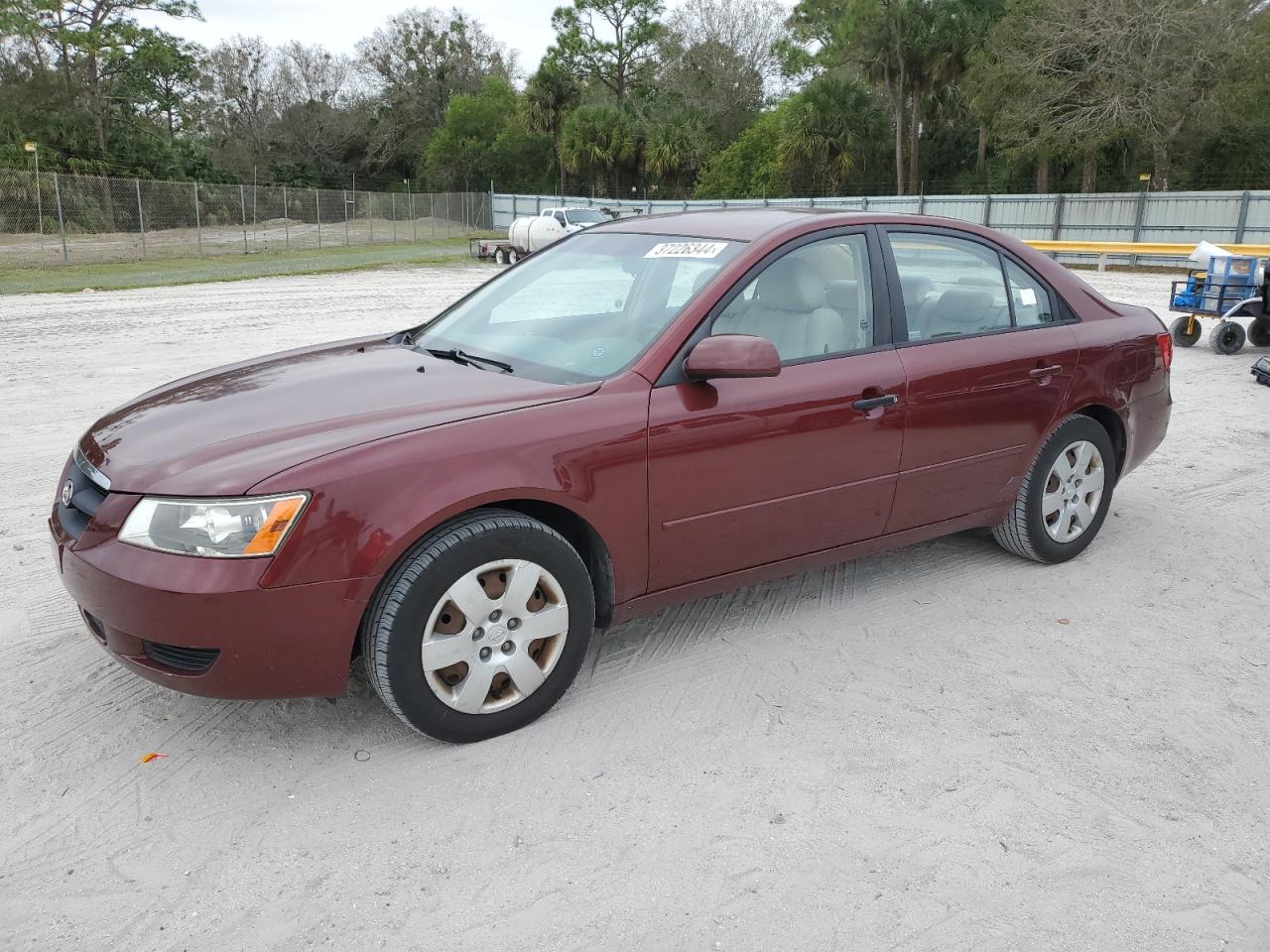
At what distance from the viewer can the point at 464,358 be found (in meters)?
3.87

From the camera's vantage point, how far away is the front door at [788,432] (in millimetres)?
3498

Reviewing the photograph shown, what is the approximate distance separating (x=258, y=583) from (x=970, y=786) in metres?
2.13

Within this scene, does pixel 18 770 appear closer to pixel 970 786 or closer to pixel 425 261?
pixel 970 786

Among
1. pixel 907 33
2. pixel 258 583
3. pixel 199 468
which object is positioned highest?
pixel 907 33

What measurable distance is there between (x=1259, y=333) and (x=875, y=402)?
9681 millimetres

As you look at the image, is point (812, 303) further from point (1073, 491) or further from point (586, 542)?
point (1073, 491)

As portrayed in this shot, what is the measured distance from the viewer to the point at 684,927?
248 cm

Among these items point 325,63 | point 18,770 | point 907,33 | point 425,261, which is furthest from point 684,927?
point 325,63

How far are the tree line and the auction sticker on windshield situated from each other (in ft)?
108

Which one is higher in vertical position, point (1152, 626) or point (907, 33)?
point (907, 33)

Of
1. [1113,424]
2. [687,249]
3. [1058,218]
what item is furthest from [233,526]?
[1058,218]

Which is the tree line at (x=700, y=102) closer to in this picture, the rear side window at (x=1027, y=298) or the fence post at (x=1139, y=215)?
the fence post at (x=1139, y=215)

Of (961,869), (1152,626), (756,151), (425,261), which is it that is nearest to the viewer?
(961,869)

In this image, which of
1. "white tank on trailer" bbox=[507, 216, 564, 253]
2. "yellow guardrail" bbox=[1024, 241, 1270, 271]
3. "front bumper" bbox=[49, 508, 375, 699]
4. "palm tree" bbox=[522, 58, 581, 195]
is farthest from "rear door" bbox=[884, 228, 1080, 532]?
"palm tree" bbox=[522, 58, 581, 195]
